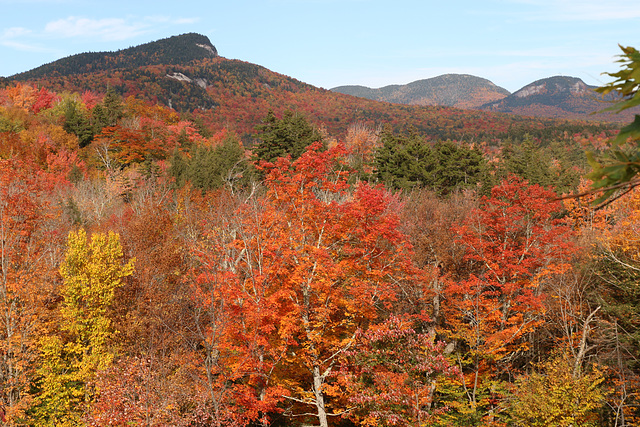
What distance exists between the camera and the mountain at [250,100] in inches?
4483

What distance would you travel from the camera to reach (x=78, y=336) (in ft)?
63.9

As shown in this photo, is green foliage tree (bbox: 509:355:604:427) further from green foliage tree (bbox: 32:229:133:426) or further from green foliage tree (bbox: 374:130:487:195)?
green foliage tree (bbox: 374:130:487:195)

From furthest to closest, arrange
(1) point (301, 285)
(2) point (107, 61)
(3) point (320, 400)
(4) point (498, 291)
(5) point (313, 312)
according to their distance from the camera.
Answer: (2) point (107, 61) < (4) point (498, 291) < (5) point (313, 312) < (1) point (301, 285) < (3) point (320, 400)

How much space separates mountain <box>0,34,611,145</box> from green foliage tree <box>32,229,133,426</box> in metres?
83.1

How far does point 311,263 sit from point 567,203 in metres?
38.6

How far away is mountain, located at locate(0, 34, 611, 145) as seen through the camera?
374ft

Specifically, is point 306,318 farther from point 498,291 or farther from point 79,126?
point 79,126

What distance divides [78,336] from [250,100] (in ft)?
410

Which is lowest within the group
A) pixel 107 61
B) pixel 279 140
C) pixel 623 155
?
pixel 623 155

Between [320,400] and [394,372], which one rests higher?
[394,372]

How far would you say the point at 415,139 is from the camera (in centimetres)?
4372

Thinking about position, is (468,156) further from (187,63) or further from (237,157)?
(187,63)

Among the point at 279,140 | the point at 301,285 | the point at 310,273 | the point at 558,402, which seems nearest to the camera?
the point at 558,402

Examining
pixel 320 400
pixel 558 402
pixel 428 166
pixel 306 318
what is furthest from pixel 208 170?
pixel 558 402
